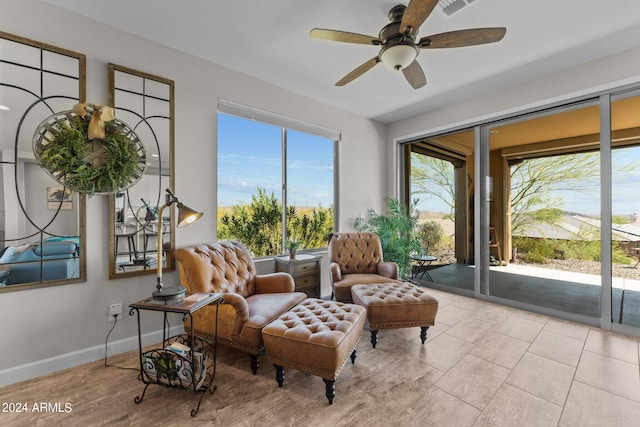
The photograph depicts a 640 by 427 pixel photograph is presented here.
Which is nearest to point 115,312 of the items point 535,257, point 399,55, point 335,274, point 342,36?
point 335,274

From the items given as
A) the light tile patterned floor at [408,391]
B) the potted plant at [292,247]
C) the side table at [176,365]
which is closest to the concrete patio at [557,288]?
the light tile patterned floor at [408,391]

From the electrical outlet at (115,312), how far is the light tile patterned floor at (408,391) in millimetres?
327

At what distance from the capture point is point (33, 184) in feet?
6.64

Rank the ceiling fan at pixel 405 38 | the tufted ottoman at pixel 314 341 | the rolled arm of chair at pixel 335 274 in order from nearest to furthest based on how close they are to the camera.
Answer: the tufted ottoman at pixel 314 341
the ceiling fan at pixel 405 38
the rolled arm of chair at pixel 335 274

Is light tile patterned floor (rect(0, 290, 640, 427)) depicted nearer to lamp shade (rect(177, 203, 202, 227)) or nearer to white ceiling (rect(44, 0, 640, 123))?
lamp shade (rect(177, 203, 202, 227))

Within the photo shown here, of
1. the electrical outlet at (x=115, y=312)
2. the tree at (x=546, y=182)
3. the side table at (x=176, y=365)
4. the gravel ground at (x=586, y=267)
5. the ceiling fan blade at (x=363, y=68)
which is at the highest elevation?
the ceiling fan blade at (x=363, y=68)

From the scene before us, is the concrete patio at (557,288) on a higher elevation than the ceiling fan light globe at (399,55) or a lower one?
lower

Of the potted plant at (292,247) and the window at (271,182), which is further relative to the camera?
the potted plant at (292,247)

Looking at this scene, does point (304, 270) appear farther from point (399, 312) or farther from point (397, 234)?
point (397, 234)

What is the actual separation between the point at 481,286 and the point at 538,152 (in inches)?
75.1

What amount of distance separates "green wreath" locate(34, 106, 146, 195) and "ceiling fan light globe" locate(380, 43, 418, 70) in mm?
2154

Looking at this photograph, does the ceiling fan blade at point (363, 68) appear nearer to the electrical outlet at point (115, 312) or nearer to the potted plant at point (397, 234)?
the potted plant at point (397, 234)

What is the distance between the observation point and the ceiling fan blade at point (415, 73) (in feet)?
7.62

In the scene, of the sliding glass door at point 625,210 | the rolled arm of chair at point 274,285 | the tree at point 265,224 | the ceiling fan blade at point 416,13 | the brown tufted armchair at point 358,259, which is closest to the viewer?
the ceiling fan blade at point 416,13
